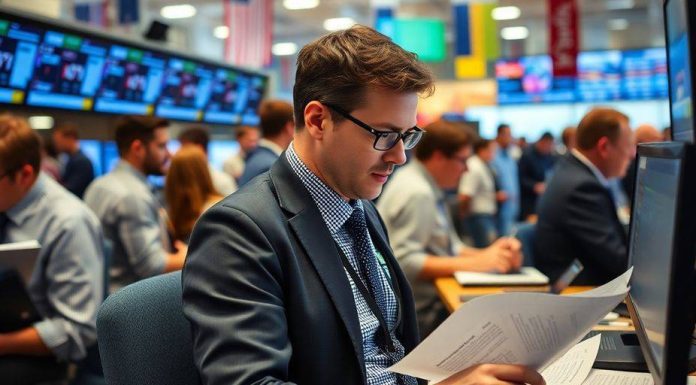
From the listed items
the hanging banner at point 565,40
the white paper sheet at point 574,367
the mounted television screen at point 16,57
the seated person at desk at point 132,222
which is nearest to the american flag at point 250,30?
the hanging banner at point 565,40

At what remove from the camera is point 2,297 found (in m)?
2.07

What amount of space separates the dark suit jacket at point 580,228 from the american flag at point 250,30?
590 centimetres

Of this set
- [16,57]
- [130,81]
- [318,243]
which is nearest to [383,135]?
[318,243]

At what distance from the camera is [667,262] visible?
0.96 metres

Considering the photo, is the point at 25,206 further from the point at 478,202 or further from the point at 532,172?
the point at 532,172

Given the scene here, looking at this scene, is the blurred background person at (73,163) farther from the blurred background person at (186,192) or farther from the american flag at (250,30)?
the american flag at (250,30)

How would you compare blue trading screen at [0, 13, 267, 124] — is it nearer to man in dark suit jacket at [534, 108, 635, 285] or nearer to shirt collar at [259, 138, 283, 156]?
shirt collar at [259, 138, 283, 156]

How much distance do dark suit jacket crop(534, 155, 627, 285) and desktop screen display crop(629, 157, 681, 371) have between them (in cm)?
138

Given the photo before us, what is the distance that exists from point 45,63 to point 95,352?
258cm

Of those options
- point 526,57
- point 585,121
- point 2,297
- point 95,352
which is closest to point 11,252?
point 2,297

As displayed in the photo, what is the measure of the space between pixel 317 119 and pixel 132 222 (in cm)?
212

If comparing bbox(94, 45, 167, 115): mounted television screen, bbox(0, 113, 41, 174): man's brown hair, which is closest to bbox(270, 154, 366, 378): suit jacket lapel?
bbox(0, 113, 41, 174): man's brown hair

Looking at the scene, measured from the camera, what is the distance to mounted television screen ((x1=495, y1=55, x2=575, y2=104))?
34.3ft

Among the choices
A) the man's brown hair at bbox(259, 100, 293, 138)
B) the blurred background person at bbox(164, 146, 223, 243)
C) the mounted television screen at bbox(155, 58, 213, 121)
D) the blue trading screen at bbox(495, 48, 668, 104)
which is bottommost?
the blurred background person at bbox(164, 146, 223, 243)
